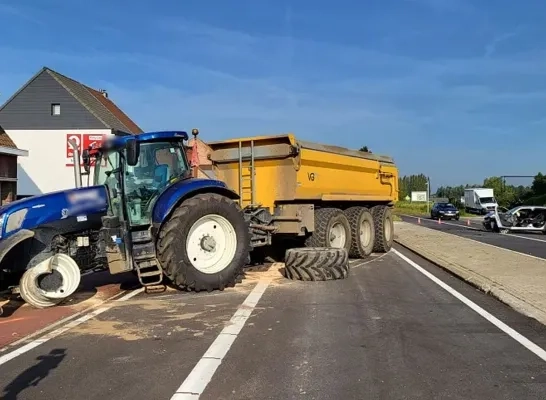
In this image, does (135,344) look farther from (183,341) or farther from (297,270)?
(297,270)

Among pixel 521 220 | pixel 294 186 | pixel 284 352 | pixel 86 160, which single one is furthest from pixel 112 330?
pixel 521 220

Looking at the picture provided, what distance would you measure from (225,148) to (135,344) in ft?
24.7

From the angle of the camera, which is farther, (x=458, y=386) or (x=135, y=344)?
(x=135, y=344)

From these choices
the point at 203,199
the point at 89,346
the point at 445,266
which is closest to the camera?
the point at 89,346

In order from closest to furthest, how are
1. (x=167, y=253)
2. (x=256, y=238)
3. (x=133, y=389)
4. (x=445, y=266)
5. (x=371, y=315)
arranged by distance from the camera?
(x=133, y=389), (x=371, y=315), (x=167, y=253), (x=256, y=238), (x=445, y=266)

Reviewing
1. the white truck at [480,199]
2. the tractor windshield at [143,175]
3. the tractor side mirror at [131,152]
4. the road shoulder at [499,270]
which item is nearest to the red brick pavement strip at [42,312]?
the tractor windshield at [143,175]

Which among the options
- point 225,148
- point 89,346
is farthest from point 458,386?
point 225,148

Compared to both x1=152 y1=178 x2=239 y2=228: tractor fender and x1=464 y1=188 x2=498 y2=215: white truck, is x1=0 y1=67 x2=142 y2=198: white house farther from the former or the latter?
x1=464 y1=188 x2=498 y2=215: white truck

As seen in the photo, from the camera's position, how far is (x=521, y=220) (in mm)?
28516

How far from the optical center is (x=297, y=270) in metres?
10.6

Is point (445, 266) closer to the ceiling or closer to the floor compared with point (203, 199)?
closer to the floor

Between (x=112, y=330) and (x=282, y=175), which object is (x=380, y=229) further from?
(x=112, y=330)

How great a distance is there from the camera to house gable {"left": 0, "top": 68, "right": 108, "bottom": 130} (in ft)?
121

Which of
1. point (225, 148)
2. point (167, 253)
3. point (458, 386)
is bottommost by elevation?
point (458, 386)
